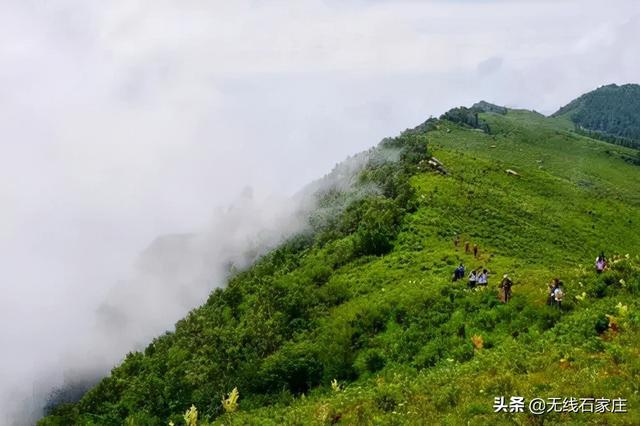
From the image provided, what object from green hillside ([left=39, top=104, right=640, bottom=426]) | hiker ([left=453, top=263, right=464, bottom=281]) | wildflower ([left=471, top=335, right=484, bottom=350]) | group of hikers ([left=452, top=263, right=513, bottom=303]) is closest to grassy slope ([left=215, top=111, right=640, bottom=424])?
green hillside ([left=39, top=104, right=640, bottom=426])

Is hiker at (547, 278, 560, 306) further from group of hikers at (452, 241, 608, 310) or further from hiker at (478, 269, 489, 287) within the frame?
hiker at (478, 269, 489, 287)

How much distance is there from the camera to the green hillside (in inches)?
766

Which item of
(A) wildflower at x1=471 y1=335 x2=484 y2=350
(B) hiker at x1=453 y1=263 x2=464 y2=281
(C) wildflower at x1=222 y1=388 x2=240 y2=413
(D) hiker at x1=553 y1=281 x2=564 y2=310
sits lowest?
(A) wildflower at x1=471 y1=335 x2=484 y2=350

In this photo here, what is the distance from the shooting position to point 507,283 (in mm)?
30859

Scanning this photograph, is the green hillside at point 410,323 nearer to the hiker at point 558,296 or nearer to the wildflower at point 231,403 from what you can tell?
the wildflower at point 231,403

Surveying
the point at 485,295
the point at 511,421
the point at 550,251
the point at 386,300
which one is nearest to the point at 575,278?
the point at 485,295

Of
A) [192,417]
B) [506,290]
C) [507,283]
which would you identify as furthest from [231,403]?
[507,283]

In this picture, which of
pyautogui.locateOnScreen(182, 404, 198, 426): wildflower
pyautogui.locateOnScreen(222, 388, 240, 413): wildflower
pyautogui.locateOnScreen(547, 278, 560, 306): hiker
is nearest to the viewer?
pyautogui.locateOnScreen(182, 404, 198, 426): wildflower

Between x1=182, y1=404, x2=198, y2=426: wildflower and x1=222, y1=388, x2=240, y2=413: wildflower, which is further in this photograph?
x1=222, y1=388, x2=240, y2=413: wildflower

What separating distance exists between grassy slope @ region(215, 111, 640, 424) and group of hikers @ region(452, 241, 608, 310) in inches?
25.1

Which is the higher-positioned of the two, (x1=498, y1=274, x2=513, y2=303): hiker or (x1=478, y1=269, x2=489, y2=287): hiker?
(x1=478, y1=269, x2=489, y2=287): hiker

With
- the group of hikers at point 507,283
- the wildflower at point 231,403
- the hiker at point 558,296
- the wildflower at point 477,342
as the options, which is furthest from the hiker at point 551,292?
the wildflower at point 231,403

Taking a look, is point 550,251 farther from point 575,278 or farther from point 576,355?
point 576,355

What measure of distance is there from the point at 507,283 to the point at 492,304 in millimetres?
1473
